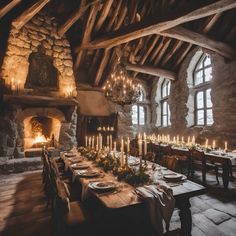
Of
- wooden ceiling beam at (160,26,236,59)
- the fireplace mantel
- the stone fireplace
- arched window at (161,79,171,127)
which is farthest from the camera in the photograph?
arched window at (161,79,171,127)

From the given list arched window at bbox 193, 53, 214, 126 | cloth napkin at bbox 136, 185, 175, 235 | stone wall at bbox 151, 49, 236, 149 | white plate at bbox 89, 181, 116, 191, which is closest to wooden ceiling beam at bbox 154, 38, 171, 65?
stone wall at bbox 151, 49, 236, 149

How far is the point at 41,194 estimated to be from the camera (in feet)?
13.3

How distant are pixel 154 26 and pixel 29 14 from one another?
3684 mm

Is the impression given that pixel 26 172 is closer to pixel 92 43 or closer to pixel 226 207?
pixel 92 43

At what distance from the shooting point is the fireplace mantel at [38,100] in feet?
18.7

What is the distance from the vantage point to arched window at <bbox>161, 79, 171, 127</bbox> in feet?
33.8

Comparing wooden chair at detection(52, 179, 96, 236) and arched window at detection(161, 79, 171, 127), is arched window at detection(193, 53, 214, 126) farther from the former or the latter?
wooden chair at detection(52, 179, 96, 236)

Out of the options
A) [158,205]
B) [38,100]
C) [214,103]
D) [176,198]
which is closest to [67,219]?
[158,205]

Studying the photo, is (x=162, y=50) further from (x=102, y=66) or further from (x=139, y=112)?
(x=139, y=112)

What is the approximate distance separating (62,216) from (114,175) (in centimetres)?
105

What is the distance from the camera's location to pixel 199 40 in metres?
5.84

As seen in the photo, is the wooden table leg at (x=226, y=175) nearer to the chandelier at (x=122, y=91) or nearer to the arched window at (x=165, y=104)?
the chandelier at (x=122, y=91)

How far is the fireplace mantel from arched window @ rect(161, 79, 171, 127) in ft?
18.6

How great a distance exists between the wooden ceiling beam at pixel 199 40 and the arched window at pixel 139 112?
5.39 metres
